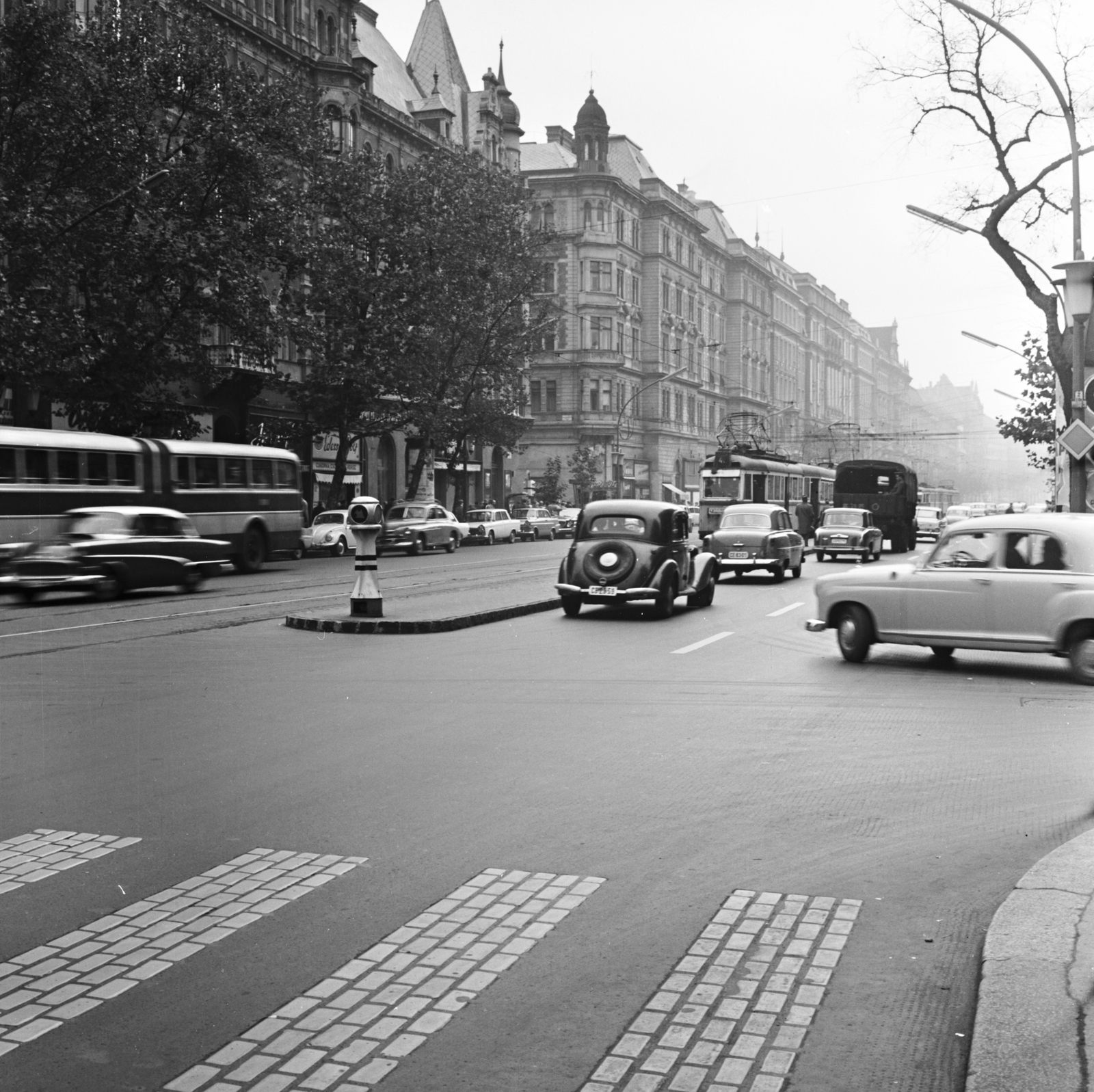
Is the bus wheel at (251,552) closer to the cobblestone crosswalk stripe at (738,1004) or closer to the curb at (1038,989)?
the cobblestone crosswalk stripe at (738,1004)

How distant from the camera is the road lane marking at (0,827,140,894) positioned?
19.2ft

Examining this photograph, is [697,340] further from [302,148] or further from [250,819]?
[250,819]

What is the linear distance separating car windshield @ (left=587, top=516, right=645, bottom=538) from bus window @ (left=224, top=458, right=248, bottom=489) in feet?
49.0

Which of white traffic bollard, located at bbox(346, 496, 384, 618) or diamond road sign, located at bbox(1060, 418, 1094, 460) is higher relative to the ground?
diamond road sign, located at bbox(1060, 418, 1094, 460)

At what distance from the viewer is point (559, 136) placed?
9625 cm

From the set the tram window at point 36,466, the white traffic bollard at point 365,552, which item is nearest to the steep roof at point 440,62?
the tram window at point 36,466

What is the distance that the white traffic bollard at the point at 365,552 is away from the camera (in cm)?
1835

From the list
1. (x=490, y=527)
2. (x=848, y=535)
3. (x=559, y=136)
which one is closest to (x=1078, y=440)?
(x=848, y=535)

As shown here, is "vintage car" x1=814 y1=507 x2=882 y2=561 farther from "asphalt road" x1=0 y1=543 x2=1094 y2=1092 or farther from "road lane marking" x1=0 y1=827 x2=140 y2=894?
"road lane marking" x1=0 y1=827 x2=140 y2=894

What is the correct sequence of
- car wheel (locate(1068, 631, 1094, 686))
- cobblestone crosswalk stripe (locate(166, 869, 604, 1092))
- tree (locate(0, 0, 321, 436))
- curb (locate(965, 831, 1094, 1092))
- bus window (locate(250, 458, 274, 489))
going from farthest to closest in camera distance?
1. bus window (locate(250, 458, 274, 489))
2. tree (locate(0, 0, 321, 436))
3. car wheel (locate(1068, 631, 1094, 686))
4. cobblestone crosswalk stripe (locate(166, 869, 604, 1092))
5. curb (locate(965, 831, 1094, 1092))

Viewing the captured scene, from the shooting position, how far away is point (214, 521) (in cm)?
3262

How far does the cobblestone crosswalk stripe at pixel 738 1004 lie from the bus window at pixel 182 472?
27.4m

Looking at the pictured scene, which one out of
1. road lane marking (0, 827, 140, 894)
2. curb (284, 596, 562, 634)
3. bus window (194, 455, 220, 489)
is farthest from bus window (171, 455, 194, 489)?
road lane marking (0, 827, 140, 894)

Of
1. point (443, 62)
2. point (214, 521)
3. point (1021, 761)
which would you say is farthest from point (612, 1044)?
point (443, 62)
